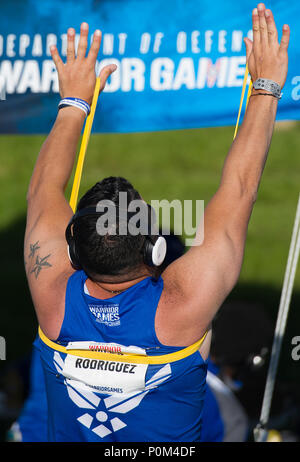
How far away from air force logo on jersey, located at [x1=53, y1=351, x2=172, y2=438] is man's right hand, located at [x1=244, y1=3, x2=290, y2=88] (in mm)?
1241

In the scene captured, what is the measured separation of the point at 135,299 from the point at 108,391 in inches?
15.3

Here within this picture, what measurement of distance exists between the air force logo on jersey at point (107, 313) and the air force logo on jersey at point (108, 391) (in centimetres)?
17

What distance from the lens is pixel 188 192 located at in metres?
8.41

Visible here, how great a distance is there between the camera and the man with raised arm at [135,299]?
85.7 inches

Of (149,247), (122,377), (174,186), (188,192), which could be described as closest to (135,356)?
(122,377)

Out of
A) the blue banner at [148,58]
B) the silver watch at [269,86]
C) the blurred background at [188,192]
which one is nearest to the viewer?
the silver watch at [269,86]

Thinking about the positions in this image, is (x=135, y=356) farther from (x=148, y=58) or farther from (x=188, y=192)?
(x=188, y=192)

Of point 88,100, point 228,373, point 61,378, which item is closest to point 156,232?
point 61,378

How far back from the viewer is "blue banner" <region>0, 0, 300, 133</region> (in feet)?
9.78

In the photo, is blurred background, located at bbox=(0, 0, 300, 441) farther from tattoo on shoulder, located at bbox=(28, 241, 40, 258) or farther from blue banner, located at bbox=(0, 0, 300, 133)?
tattoo on shoulder, located at bbox=(28, 241, 40, 258)

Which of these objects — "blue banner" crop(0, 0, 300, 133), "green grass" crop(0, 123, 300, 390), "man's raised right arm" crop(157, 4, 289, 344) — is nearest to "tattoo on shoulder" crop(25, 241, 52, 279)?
"man's raised right arm" crop(157, 4, 289, 344)

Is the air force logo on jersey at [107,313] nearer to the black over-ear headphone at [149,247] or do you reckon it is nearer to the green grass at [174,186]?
the black over-ear headphone at [149,247]

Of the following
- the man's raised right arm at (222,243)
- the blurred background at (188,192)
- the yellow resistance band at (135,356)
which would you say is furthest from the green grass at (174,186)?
the man's raised right arm at (222,243)

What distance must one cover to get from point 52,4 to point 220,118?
1103mm
